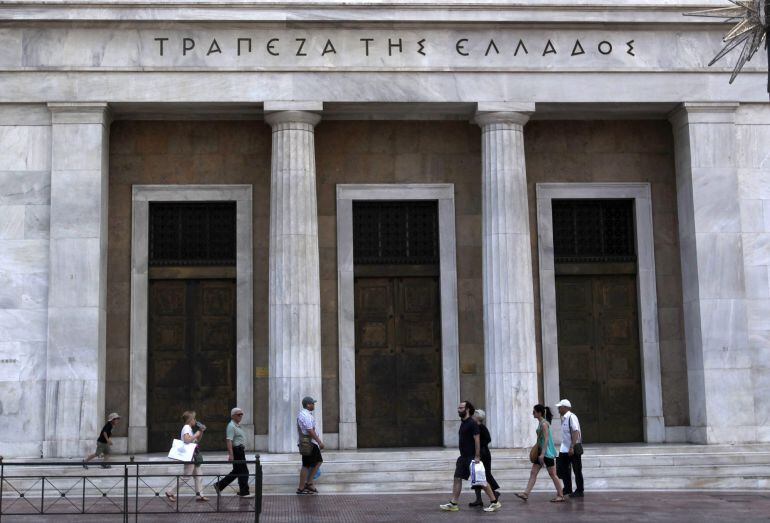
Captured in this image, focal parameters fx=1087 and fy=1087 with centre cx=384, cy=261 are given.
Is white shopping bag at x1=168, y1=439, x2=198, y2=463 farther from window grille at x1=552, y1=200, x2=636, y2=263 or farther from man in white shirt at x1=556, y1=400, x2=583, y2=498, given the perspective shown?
window grille at x1=552, y1=200, x2=636, y2=263

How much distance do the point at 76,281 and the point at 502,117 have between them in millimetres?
10164

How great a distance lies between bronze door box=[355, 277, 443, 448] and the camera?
26.1 meters

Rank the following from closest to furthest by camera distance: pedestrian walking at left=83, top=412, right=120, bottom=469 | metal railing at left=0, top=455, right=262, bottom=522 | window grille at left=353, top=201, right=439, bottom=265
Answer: metal railing at left=0, top=455, right=262, bottom=522, pedestrian walking at left=83, top=412, right=120, bottom=469, window grille at left=353, top=201, right=439, bottom=265

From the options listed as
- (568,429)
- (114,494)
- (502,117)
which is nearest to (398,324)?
→ (502,117)

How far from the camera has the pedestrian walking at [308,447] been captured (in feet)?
65.8

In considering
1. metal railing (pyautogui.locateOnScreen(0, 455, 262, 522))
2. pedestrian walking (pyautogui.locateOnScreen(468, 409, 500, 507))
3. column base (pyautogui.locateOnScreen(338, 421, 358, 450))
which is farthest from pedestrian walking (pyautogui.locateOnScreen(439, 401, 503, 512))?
column base (pyautogui.locateOnScreen(338, 421, 358, 450))

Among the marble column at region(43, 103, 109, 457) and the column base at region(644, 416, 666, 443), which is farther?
the column base at region(644, 416, 666, 443)

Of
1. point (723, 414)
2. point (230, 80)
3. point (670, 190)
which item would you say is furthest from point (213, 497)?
point (670, 190)

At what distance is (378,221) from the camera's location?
26688mm

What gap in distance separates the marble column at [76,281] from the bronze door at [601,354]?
1096 centimetres

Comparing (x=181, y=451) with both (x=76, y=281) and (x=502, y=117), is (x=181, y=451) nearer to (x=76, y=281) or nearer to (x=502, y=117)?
(x=76, y=281)

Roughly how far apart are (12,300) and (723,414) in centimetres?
1590

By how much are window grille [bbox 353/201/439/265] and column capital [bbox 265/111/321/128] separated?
111 inches

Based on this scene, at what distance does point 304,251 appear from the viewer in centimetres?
2408
